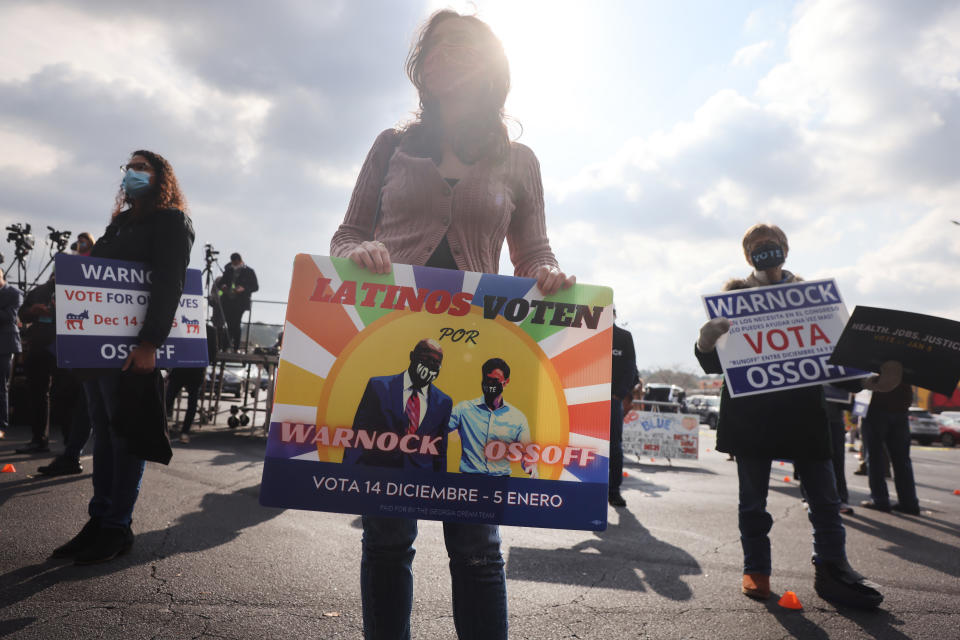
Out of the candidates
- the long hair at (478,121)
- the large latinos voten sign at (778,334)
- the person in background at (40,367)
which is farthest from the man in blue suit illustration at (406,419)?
the person in background at (40,367)

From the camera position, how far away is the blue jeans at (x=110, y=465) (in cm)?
298

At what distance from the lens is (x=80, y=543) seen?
3008mm

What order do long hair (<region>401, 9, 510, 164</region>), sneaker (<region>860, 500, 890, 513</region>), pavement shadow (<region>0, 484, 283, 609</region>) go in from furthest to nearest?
sneaker (<region>860, 500, 890, 513</region>) < pavement shadow (<region>0, 484, 283, 609</region>) < long hair (<region>401, 9, 510, 164</region>)

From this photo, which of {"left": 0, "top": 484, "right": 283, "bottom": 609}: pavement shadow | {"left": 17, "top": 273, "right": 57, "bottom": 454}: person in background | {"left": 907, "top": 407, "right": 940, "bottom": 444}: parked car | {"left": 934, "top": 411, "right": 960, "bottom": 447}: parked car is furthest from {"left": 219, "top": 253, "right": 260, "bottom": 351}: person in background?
{"left": 934, "top": 411, "right": 960, "bottom": 447}: parked car

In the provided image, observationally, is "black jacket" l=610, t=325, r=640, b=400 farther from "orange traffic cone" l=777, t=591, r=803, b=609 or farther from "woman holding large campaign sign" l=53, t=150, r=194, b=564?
"woman holding large campaign sign" l=53, t=150, r=194, b=564

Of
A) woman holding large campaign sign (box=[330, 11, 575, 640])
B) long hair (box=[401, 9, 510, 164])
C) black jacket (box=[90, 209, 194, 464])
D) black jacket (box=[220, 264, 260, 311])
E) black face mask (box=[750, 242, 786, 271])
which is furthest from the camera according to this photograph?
black jacket (box=[220, 264, 260, 311])

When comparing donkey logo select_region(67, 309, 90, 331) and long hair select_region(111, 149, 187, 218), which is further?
long hair select_region(111, 149, 187, 218)

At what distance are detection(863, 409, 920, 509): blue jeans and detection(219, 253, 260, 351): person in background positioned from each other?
10.1 m

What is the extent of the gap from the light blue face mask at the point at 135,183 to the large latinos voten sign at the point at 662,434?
9.71m

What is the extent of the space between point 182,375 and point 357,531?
5025 mm

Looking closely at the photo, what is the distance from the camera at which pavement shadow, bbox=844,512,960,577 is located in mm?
4188

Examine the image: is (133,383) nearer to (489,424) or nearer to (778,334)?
(489,424)

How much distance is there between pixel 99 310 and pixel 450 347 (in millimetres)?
2363

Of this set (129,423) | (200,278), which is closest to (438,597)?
(129,423)
